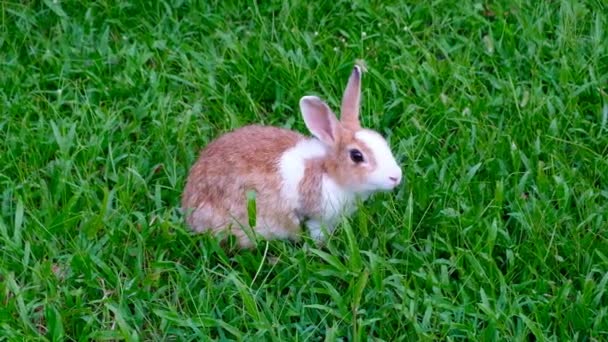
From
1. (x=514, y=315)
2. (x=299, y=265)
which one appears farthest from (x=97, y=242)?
(x=514, y=315)

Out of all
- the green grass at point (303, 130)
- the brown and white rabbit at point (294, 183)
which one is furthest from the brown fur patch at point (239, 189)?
the green grass at point (303, 130)

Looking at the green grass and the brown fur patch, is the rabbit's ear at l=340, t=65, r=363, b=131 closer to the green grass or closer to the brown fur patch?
the brown fur patch

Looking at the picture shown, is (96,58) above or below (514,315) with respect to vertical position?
above

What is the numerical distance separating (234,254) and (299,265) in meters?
0.39

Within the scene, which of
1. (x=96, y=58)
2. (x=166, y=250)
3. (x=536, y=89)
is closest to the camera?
(x=166, y=250)

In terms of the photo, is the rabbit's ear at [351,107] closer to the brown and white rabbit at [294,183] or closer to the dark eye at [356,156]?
the brown and white rabbit at [294,183]

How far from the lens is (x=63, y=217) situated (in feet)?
15.9

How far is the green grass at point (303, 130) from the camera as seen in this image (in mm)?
4410

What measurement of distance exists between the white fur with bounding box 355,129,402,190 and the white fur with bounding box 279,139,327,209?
21 cm

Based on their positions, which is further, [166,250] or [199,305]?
[166,250]

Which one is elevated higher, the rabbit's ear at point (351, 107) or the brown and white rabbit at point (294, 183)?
the rabbit's ear at point (351, 107)

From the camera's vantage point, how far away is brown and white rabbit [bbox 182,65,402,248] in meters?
4.82

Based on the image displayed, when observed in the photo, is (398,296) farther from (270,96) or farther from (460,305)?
(270,96)

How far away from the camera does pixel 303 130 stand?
5.67 meters
